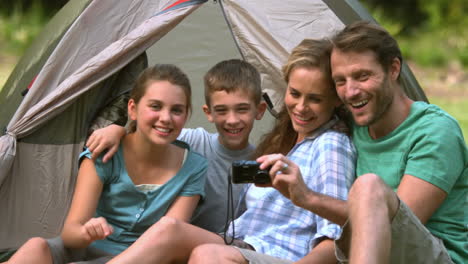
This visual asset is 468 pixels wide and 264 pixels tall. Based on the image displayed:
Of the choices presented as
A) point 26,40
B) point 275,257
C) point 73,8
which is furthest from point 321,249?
point 26,40

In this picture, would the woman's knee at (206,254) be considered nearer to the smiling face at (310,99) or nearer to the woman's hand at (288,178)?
the woman's hand at (288,178)

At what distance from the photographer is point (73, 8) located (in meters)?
3.21

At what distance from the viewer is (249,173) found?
2314mm

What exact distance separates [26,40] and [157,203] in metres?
6.68

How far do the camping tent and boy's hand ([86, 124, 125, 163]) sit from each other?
1.06 feet

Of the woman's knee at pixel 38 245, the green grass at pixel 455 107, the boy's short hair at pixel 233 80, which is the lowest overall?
the woman's knee at pixel 38 245

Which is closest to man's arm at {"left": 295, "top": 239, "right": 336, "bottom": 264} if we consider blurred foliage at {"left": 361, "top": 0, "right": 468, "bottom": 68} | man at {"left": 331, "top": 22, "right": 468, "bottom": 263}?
man at {"left": 331, "top": 22, "right": 468, "bottom": 263}

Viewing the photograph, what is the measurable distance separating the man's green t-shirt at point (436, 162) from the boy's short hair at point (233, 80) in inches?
26.6

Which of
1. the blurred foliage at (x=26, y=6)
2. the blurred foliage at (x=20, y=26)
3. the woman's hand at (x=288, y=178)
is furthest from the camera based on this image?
the blurred foliage at (x=26, y=6)

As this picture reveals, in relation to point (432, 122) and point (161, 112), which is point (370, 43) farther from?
point (161, 112)

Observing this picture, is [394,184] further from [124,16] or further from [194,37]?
[194,37]

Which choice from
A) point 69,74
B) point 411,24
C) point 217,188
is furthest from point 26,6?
point 217,188

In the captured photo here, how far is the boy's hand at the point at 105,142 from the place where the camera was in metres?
2.65

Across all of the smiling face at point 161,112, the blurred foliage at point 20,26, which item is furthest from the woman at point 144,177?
the blurred foliage at point 20,26
